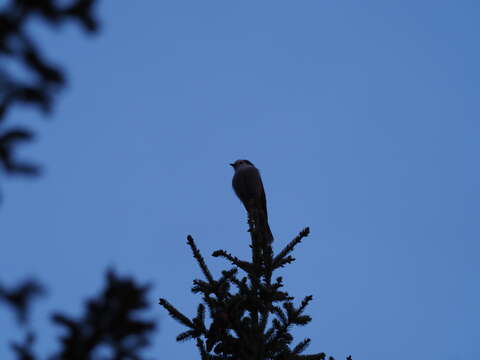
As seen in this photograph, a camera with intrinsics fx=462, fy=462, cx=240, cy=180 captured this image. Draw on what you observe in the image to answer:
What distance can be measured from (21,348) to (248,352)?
3048 mm

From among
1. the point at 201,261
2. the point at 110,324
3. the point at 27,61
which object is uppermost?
the point at 201,261

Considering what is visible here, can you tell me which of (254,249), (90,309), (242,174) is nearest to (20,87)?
(90,309)

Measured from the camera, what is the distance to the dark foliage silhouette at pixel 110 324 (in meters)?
1.47

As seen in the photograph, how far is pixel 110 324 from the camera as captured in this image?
4.96 ft

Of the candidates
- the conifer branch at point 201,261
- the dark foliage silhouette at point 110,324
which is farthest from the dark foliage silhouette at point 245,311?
the dark foliage silhouette at point 110,324

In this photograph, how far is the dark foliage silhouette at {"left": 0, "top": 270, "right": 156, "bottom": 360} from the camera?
147cm

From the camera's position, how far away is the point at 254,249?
5.26 meters

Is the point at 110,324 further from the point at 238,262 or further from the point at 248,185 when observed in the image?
the point at 248,185

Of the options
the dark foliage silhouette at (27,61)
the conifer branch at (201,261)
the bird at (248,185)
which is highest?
the bird at (248,185)

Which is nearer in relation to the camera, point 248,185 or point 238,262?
point 238,262

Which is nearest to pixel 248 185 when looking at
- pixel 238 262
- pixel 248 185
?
pixel 248 185

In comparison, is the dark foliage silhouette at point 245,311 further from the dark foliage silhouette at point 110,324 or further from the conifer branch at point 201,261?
the dark foliage silhouette at point 110,324

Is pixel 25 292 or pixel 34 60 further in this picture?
pixel 34 60

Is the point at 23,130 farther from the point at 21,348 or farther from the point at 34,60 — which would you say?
the point at 21,348
